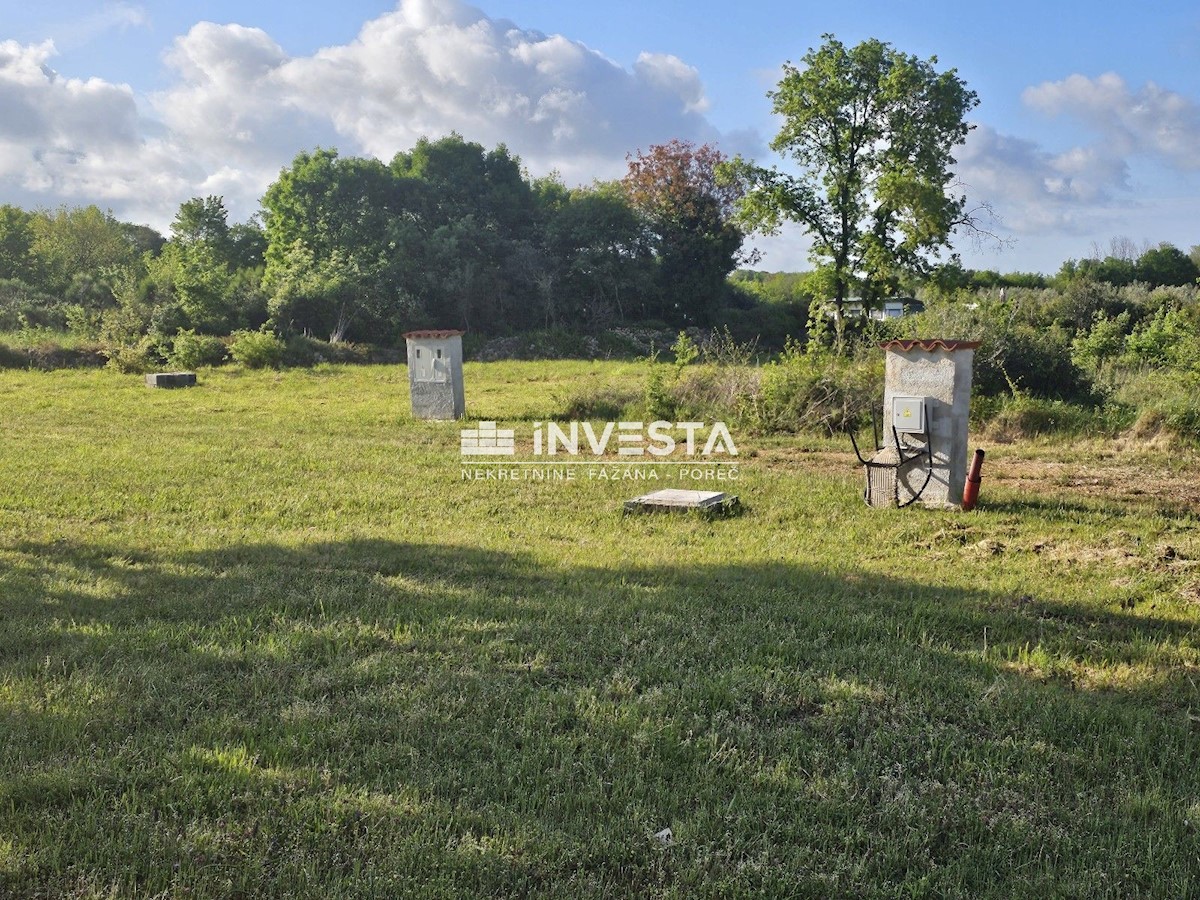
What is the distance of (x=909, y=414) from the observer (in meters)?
8.38

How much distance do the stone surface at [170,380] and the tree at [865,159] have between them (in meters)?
15.0

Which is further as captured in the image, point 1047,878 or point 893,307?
point 893,307

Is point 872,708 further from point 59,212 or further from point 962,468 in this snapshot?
point 59,212

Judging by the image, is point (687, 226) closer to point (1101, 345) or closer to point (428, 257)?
point (428, 257)

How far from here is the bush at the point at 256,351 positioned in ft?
83.4

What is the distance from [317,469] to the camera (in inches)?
413

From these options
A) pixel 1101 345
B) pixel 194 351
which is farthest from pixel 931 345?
pixel 194 351

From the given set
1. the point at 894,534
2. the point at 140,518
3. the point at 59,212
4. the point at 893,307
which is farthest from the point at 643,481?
the point at 59,212

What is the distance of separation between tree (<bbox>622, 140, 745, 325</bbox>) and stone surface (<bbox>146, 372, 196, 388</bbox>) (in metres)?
21.8

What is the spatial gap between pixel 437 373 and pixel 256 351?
12319 millimetres

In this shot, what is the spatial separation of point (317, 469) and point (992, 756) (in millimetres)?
8528

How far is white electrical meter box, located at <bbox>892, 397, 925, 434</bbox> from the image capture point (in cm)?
833
